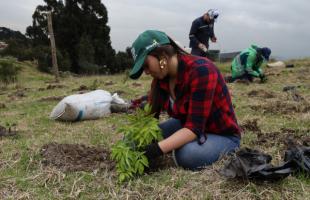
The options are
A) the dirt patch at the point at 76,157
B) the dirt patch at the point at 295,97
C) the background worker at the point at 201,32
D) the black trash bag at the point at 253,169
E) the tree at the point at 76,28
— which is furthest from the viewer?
the tree at the point at 76,28

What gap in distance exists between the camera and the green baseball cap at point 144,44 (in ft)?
10.2

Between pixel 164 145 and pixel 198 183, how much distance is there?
13.5 inches

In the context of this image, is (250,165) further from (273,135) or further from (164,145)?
(273,135)

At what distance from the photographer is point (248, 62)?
10.5 metres

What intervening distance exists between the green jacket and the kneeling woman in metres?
6.98

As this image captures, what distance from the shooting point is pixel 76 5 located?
93.6ft

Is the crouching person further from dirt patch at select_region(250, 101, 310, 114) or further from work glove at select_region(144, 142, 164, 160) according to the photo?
work glove at select_region(144, 142, 164, 160)

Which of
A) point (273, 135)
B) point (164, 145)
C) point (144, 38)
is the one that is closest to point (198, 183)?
point (164, 145)

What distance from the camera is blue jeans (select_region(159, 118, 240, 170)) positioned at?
133 inches

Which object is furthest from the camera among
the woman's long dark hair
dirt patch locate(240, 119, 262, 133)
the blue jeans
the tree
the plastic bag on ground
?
the tree

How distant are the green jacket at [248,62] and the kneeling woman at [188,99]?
6984mm

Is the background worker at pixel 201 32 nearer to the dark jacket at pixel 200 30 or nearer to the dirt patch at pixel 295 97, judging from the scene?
the dark jacket at pixel 200 30

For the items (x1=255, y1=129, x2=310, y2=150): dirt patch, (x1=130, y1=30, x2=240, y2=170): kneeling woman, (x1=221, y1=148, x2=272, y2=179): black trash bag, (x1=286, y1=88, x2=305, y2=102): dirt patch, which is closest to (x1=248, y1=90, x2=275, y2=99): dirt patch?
(x1=286, y1=88, x2=305, y2=102): dirt patch

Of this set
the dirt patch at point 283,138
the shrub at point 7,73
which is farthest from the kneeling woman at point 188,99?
→ the shrub at point 7,73
